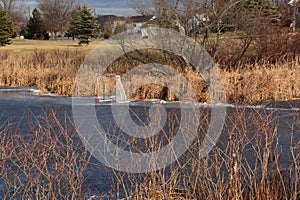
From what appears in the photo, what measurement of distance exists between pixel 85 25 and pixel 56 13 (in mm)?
18041

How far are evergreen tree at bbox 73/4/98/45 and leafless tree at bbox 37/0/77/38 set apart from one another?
1521 cm

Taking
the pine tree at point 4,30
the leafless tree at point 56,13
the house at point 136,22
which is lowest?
the house at point 136,22

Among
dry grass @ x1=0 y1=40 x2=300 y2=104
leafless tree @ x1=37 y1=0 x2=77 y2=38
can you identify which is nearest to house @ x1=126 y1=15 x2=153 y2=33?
dry grass @ x1=0 y1=40 x2=300 y2=104

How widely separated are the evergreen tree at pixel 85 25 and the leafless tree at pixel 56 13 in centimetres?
1521

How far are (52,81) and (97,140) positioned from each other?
38.8 feet

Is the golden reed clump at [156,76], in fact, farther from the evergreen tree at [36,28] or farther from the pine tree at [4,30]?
the evergreen tree at [36,28]

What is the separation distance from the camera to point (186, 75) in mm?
15156

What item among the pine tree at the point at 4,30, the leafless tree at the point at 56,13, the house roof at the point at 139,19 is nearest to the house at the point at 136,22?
the house roof at the point at 139,19

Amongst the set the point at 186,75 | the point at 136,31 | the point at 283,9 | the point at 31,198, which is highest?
the point at 283,9

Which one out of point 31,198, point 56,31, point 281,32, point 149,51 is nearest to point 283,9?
point 281,32

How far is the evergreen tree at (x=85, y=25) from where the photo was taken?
4981 cm

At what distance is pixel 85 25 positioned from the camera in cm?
5056

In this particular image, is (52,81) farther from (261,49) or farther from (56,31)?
(56,31)

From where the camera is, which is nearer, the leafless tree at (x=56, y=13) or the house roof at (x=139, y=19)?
the house roof at (x=139, y=19)
